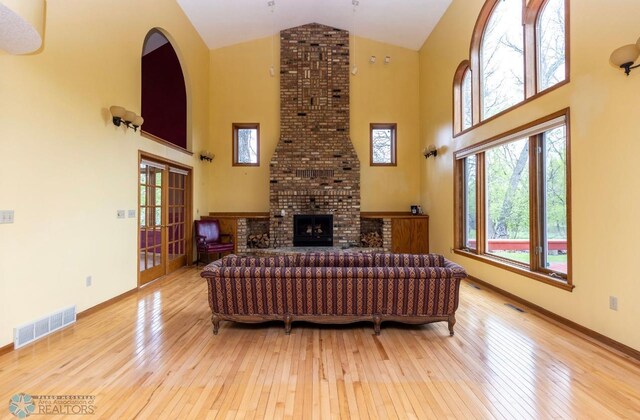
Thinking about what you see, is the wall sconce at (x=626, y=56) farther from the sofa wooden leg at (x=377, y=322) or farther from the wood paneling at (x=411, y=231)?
the wood paneling at (x=411, y=231)

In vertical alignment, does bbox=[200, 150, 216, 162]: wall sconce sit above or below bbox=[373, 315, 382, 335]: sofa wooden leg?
above

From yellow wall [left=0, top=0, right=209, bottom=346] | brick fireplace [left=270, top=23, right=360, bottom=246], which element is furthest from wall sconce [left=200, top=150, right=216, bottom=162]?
yellow wall [left=0, top=0, right=209, bottom=346]

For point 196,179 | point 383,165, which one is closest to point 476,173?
point 383,165

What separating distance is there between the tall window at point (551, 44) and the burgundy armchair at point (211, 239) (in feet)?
18.7

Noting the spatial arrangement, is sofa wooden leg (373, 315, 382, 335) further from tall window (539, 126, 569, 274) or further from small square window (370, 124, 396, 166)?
small square window (370, 124, 396, 166)

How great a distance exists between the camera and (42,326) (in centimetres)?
297

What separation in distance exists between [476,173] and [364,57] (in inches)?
165

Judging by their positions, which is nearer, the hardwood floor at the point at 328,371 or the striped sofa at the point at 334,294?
the hardwood floor at the point at 328,371

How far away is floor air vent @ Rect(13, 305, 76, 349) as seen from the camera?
2.74m

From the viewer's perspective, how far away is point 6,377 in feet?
7.48

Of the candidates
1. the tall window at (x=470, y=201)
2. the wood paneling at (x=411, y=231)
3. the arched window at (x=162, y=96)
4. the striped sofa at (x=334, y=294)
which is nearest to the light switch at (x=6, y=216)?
the striped sofa at (x=334, y=294)

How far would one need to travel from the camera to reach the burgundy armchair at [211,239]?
621 centimetres

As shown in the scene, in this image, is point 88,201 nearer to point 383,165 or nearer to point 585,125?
point 585,125

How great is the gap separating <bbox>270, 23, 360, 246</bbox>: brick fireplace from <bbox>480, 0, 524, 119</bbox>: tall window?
3081 mm
